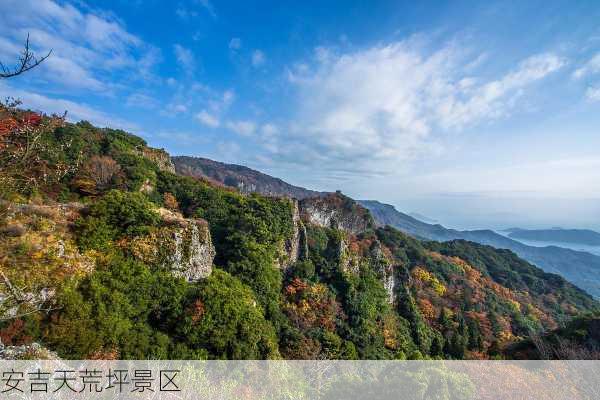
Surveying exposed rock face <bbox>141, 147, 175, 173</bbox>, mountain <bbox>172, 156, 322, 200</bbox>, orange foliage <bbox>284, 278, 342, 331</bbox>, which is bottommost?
orange foliage <bbox>284, 278, 342, 331</bbox>

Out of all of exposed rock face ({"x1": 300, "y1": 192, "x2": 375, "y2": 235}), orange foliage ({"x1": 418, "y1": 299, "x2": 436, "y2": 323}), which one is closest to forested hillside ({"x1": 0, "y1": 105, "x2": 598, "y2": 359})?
orange foliage ({"x1": 418, "y1": 299, "x2": 436, "y2": 323})

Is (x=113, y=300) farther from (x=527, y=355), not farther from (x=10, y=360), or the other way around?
(x=527, y=355)

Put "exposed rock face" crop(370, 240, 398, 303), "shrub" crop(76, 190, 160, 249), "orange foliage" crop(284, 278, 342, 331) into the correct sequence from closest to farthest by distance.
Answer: "shrub" crop(76, 190, 160, 249), "orange foliage" crop(284, 278, 342, 331), "exposed rock face" crop(370, 240, 398, 303)

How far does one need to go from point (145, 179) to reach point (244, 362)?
18.9 m

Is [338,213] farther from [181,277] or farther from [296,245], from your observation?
[181,277]

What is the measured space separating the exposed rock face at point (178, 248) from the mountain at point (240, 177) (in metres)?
78.3

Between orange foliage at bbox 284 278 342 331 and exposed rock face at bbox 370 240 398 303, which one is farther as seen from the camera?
exposed rock face at bbox 370 240 398 303

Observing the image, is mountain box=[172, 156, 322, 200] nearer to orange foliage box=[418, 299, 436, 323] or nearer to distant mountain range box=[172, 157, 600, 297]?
distant mountain range box=[172, 157, 600, 297]

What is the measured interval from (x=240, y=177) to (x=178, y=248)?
100770 mm

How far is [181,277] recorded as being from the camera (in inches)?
588

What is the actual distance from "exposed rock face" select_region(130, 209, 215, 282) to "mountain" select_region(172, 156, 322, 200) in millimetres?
78350

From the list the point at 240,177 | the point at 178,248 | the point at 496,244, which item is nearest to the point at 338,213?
the point at 178,248

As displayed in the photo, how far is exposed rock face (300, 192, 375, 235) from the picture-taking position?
2050 inches

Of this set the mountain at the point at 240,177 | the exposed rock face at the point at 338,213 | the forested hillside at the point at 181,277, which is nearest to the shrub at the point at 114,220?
the forested hillside at the point at 181,277
